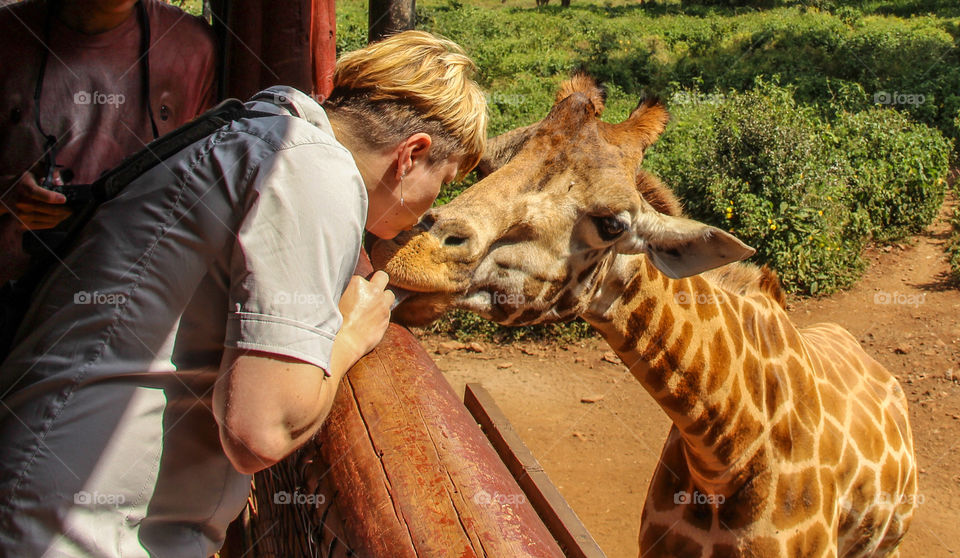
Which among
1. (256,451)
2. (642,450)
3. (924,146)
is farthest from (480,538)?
(924,146)

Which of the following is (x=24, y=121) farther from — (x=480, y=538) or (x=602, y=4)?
(x=602, y=4)

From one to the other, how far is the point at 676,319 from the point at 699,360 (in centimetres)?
18

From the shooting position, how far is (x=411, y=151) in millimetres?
1635

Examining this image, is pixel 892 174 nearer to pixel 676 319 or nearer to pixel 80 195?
pixel 676 319

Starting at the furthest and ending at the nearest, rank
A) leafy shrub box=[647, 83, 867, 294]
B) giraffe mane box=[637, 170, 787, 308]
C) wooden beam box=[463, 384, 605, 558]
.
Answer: leafy shrub box=[647, 83, 867, 294]
giraffe mane box=[637, 170, 787, 308]
wooden beam box=[463, 384, 605, 558]

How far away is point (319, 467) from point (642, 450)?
5072 mm

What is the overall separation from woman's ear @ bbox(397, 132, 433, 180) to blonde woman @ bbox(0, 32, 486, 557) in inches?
10.5

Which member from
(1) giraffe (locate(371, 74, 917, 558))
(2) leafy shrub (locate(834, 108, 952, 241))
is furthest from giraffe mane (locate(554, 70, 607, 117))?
(2) leafy shrub (locate(834, 108, 952, 241))

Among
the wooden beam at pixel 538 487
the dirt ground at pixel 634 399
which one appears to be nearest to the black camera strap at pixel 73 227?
the wooden beam at pixel 538 487

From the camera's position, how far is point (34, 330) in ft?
4.33

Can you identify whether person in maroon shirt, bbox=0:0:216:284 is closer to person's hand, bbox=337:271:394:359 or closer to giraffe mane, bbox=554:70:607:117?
person's hand, bbox=337:271:394:359

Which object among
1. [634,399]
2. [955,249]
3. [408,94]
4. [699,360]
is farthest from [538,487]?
[955,249]

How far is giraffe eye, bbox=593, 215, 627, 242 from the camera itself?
2658mm

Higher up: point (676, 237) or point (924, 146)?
point (676, 237)
